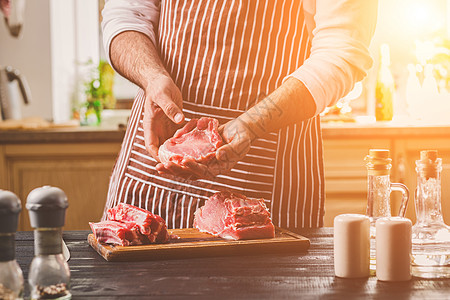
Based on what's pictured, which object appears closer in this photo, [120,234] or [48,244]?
[48,244]

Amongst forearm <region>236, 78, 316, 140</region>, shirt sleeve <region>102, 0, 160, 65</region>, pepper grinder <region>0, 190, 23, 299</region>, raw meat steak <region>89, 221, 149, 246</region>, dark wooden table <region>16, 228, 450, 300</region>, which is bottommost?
dark wooden table <region>16, 228, 450, 300</region>

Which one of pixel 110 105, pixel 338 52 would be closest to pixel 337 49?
pixel 338 52

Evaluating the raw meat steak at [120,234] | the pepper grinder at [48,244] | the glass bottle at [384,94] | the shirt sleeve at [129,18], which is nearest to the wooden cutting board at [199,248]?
the raw meat steak at [120,234]

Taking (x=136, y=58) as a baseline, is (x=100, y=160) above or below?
below

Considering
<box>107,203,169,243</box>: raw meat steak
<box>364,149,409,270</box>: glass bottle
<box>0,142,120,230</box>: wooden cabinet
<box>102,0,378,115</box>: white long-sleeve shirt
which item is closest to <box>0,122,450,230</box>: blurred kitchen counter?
<box>0,142,120,230</box>: wooden cabinet

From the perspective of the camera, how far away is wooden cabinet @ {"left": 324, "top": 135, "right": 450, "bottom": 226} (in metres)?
2.75

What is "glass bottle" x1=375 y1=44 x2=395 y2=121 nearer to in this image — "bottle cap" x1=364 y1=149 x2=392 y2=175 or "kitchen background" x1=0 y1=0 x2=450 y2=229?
"kitchen background" x1=0 y1=0 x2=450 y2=229

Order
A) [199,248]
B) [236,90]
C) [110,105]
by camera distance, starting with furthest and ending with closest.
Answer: [110,105]
[236,90]
[199,248]

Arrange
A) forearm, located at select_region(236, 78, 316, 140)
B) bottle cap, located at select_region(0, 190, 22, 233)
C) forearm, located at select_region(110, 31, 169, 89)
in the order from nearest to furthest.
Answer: bottle cap, located at select_region(0, 190, 22, 233), forearm, located at select_region(236, 78, 316, 140), forearm, located at select_region(110, 31, 169, 89)

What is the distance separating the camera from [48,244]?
843mm

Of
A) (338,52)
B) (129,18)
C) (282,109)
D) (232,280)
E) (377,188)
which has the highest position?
(129,18)

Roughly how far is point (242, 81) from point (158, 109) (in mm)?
246

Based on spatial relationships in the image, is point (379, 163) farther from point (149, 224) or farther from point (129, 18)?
point (129, 18)

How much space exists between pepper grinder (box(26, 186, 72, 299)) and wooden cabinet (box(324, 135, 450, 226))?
2.01 m
